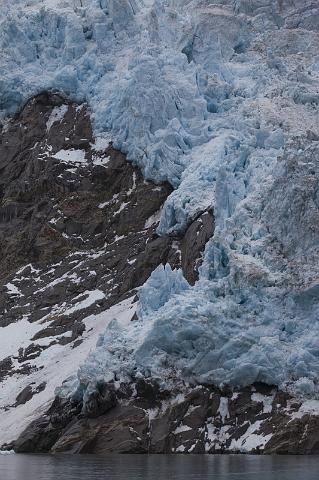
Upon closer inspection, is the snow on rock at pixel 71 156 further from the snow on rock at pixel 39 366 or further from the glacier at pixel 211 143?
the snow on rock at pixel 39 366

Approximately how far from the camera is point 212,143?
61250 mm

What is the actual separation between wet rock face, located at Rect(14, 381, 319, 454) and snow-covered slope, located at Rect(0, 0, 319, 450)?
895mm

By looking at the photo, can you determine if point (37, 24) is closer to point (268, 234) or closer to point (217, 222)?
point (217, 222)

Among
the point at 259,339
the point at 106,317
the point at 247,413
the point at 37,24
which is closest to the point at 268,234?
the point at 259,339

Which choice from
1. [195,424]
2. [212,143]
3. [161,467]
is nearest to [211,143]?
[212,143]

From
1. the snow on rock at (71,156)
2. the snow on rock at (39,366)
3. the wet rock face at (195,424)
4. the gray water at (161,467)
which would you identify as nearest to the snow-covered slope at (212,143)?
the wet rock face at (195,424)

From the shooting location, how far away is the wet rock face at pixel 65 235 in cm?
5512

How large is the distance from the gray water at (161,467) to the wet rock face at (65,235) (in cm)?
1220

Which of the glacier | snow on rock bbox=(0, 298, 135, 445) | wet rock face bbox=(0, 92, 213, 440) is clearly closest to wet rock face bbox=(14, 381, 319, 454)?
the glacier

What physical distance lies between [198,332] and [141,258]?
54.6 feet

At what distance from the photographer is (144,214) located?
218ft

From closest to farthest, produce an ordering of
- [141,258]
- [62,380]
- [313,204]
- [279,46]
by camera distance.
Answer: [313,204] < [62,380] < [141,258] < [279,46]

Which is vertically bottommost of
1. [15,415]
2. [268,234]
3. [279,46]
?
[15,415]

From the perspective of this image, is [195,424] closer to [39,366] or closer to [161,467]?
[161,467]
